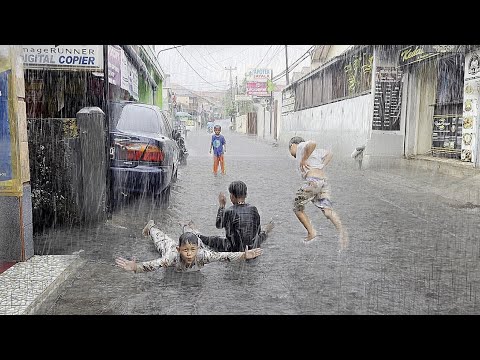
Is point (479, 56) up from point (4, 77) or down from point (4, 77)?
up

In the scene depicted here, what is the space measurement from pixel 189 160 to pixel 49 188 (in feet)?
23.9

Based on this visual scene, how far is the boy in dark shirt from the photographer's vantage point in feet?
16.6

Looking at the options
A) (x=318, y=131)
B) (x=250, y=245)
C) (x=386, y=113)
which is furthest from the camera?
(x=318, y=131)

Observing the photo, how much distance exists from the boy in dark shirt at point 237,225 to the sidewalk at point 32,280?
4.39ft

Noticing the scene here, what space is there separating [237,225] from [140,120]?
3.06 m

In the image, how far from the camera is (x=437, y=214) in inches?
299

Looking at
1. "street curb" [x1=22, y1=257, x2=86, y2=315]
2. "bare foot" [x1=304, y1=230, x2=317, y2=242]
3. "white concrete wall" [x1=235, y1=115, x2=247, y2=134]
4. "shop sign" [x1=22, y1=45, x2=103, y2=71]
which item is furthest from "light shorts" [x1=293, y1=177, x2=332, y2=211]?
"white concrete wall" [x1=235, y1=115, x2=247, y2=134]

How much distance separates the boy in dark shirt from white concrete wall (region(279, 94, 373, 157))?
329 inches

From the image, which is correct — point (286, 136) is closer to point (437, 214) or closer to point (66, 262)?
point (437, 214)

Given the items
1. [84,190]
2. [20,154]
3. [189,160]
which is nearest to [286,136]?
[189,160]

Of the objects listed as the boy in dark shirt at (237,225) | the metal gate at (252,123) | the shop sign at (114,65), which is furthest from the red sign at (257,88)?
the boy in dark shirt at (237,225)

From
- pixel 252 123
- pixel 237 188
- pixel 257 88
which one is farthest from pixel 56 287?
pixel 257 88

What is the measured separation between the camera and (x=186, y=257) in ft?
15.4

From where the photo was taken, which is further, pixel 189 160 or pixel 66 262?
pixel 189 160
